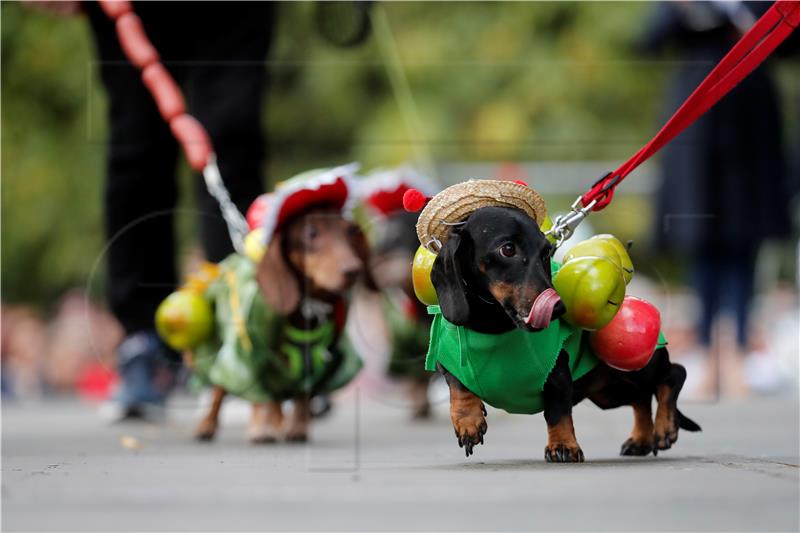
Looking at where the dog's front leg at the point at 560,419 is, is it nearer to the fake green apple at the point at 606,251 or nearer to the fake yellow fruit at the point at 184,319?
the fake green apple at the point at 606,251

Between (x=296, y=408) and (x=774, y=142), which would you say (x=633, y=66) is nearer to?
(x=774, y=142)

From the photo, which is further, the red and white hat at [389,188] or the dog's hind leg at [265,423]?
the red and white hat at [389,188]

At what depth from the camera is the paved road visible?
2.86m

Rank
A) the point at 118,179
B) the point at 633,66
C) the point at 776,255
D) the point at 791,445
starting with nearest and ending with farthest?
the point at 791,445
the point at 118,179
the point at 633,66
the point at 776,255

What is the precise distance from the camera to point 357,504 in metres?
3.06

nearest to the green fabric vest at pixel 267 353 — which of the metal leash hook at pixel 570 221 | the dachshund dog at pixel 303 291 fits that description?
the dachshund dog at pixel 303 291

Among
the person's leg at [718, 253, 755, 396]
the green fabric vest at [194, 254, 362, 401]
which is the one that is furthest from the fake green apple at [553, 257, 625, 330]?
the person's leg at [718, 253, 755, 396]

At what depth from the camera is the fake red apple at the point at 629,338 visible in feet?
12.9

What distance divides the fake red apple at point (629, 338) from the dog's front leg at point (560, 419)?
0.69 ft

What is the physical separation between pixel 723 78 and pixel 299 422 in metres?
2.16

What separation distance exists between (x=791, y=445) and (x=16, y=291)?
1248 cm

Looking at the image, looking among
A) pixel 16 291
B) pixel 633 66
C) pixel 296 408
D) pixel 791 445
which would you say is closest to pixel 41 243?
pixel 16 291

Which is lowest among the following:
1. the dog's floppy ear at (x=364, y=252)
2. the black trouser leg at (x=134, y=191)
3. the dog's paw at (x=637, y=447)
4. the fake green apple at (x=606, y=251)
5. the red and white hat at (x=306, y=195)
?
the dog's paw at (x=637, y=447)

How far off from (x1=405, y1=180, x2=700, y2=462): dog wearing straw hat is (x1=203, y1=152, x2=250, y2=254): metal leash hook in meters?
1.76
